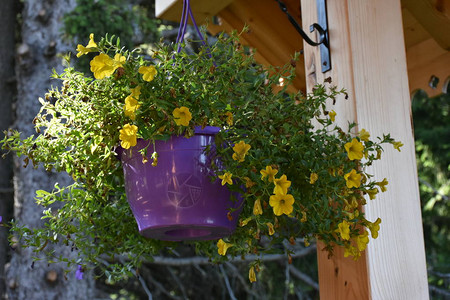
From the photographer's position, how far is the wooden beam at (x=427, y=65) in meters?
2.36

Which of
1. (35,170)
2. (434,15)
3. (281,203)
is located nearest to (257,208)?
(281,203)

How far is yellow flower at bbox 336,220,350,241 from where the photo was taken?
45.1 inches

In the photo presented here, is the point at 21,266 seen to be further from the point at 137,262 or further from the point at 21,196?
the point at 137,262

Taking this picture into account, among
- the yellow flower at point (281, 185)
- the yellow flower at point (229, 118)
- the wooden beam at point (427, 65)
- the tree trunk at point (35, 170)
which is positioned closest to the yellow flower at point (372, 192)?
the yellow flower at point (281, 185)

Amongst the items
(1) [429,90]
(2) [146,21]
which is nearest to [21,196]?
(2) [146,21]

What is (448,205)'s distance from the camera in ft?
16.8

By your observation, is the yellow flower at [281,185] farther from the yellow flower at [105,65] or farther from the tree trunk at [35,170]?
the tree trunk at [35,170]

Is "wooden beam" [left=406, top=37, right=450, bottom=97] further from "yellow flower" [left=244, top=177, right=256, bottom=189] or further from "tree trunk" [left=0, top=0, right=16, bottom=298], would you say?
"tree trunk" [left=0, top=0, right=16, bottom=298]

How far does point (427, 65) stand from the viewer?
241 cm

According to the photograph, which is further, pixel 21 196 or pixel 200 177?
pixel 21 196

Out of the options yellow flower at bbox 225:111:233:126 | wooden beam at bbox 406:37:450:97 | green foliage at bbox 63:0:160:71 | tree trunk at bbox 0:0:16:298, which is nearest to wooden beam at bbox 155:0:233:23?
yellow flower at bbox 225:111:233:126

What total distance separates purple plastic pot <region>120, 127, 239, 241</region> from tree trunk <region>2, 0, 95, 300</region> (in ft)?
8.33

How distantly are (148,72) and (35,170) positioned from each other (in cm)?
279

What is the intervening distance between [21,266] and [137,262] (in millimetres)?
2547
